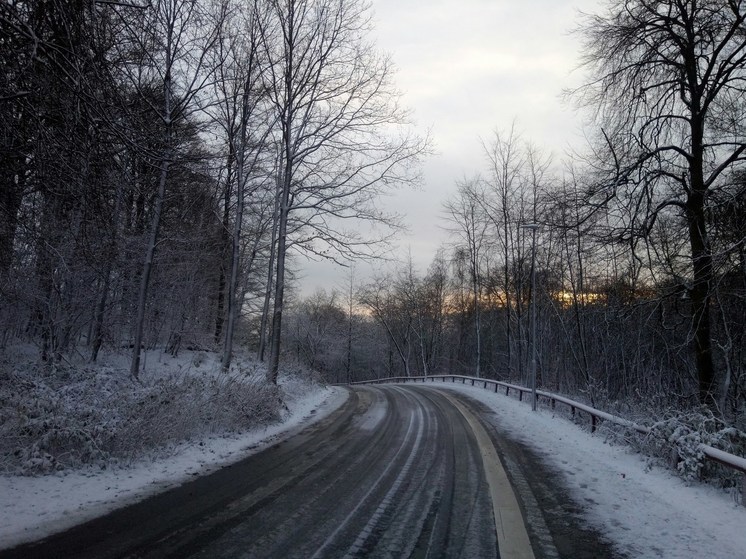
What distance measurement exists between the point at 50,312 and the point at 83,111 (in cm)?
834

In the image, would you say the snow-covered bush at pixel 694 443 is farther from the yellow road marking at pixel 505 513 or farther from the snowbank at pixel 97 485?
the snowbank at pixel 97 485

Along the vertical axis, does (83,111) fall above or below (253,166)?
below

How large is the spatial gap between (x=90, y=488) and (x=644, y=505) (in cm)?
652

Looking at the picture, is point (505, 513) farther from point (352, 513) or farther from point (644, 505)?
point (644, 505)

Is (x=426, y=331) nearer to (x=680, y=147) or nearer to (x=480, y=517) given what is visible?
(x=680, y=147)

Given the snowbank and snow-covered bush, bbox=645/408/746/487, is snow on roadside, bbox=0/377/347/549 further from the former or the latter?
snow-covered bush, bbox=645/408/746/487

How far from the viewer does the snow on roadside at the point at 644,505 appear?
4.41 meters

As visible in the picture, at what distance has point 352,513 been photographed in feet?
16.2

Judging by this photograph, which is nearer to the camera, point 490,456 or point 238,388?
point 490,456

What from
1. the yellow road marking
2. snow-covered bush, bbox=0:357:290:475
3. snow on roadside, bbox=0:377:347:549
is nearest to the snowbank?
snow on roadside, bbox=0:377:347:549

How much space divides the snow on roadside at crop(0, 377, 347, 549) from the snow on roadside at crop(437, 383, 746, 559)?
16.5 ft

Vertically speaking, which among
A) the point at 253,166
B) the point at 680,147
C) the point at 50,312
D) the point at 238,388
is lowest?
the point at 238,388

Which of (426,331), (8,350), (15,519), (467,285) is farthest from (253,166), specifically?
(426,331)

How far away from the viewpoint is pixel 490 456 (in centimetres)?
803
